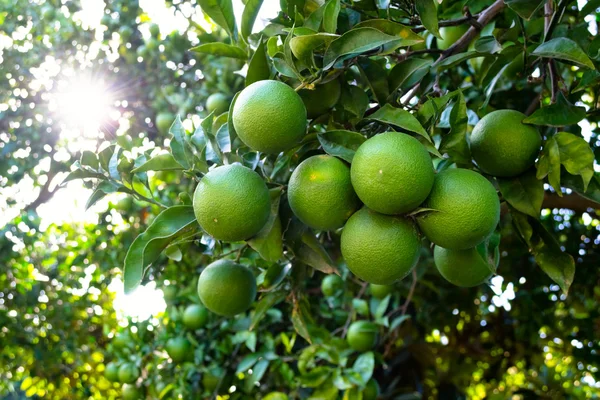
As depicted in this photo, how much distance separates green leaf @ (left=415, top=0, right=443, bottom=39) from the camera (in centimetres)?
140

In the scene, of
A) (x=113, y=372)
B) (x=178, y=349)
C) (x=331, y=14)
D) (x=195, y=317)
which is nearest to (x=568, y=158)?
(x=331, y=14)

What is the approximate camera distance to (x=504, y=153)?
1368 millimetres

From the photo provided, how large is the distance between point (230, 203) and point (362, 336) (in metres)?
1.59

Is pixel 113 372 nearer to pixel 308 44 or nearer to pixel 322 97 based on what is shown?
pixel 322 97

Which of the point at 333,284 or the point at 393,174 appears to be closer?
the point at 393,174

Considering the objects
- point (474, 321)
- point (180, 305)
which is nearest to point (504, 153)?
point (180, 305)

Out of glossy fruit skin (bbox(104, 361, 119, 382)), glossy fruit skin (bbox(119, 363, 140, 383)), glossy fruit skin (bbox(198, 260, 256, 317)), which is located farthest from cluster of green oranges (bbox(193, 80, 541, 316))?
glossy fruit skin (bbox(104, 361, 119, 382))

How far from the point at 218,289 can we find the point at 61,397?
14.7 ft

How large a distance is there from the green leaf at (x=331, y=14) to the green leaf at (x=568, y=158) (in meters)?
0.65

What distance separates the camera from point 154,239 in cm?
127

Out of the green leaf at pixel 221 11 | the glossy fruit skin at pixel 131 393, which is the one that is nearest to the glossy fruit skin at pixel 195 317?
the glossy fruit skin at pixel 131 393

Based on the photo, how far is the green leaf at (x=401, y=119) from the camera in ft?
3.93

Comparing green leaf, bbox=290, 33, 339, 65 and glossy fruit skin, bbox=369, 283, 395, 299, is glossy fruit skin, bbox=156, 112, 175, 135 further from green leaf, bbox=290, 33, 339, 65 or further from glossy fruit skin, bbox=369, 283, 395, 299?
green leaf, bbox=290, 33, 339, 65

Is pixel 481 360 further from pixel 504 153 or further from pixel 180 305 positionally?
pixel 504 153
